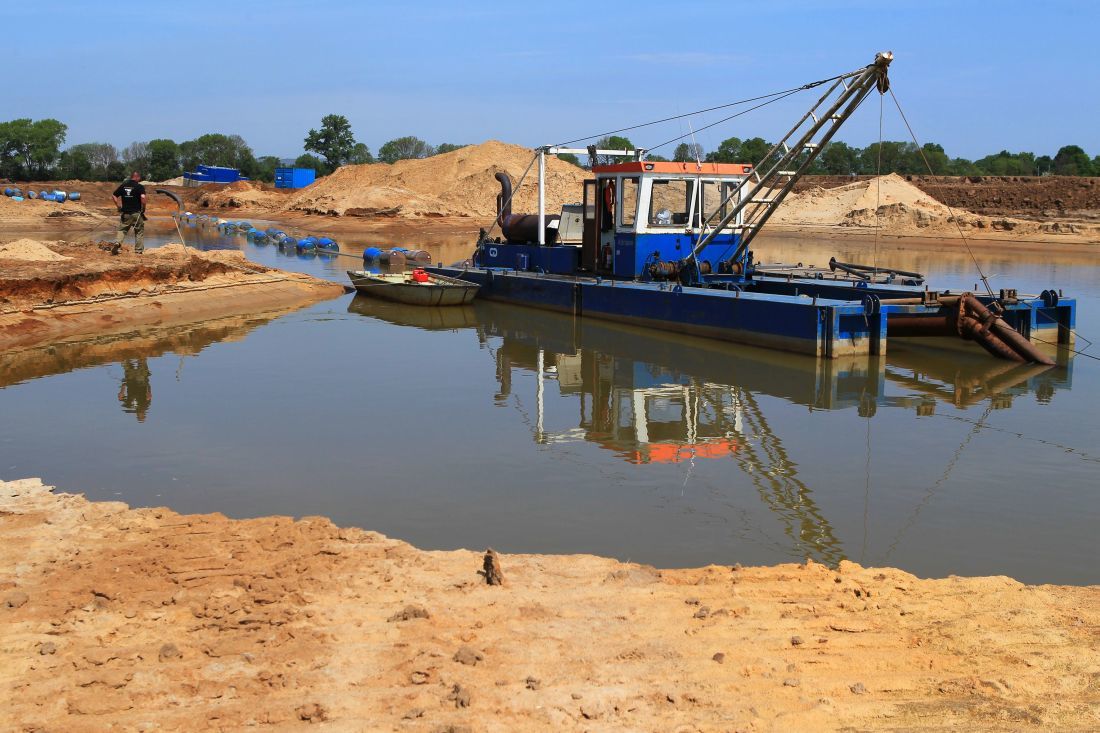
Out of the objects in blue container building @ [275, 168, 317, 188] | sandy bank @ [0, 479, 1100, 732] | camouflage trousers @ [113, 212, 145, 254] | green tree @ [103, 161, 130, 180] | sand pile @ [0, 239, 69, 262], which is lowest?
sandy bank @ [0, 479, 1100, 732]

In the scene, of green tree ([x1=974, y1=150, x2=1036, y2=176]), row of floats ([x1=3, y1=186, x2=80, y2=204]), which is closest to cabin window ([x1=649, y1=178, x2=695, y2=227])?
row of floats ([x1=3, y1=186, x2=80, y2=204])

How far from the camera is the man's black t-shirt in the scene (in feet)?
67.7

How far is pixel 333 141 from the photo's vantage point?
95.1m

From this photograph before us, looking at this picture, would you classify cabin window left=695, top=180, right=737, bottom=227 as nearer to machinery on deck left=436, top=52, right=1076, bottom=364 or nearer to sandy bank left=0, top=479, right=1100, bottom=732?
machinery on deck left=436, top=52, right=1076, bottom=364

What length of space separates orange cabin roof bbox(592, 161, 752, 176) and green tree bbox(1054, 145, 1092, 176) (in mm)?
59997

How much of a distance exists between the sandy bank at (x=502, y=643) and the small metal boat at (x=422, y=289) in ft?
45.7

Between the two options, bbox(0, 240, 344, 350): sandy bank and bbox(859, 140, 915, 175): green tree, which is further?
bbox(859, 140, 915, 175): green tree

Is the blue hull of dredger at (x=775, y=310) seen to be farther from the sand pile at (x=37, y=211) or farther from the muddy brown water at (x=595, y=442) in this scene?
the sand pile at (x=37, y=211)

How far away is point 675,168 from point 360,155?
279 feet

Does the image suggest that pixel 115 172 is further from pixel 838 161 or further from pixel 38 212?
pixel 838 161

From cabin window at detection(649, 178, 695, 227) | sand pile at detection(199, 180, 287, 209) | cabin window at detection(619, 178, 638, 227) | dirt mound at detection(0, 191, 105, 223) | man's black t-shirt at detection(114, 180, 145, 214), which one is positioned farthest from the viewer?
sand pile at detection(199, 180, 287, 209)

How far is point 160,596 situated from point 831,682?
344 cm

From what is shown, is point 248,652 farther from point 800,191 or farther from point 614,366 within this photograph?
point 800,191

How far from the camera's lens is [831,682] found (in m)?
4.62
